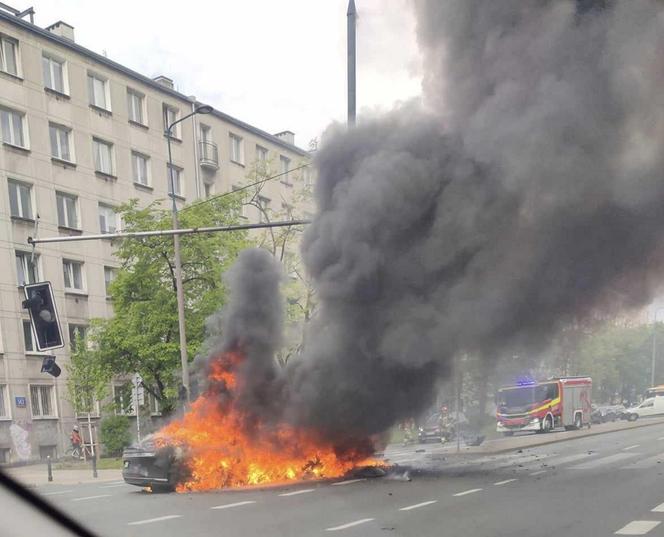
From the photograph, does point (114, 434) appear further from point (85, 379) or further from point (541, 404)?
point (541, 404)

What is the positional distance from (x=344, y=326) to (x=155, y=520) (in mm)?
6540

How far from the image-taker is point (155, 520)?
8695mm

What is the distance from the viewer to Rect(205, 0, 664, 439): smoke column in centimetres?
1282

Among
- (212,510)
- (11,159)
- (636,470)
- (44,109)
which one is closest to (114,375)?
(11,159)

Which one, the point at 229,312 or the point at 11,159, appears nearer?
the point at 229,312

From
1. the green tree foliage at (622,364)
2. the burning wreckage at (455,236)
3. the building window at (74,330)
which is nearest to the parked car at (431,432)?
the green tree foliage at (622,364)

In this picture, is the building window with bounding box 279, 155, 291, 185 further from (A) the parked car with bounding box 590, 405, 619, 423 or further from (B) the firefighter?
(A) the parked car with bounding box 590, 405, 619, 423

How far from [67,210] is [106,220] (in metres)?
1.96

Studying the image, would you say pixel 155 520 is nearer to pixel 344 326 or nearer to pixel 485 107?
pixel 344 326

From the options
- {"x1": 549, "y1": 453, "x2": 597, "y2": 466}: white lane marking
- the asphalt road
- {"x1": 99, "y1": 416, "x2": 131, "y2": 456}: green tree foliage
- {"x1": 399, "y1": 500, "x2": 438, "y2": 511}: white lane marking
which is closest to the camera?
the asphalt road

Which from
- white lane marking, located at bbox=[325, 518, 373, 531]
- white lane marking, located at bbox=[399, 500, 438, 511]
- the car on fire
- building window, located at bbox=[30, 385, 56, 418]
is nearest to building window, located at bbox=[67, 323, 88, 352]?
building window, located at bbox=[30, 385, 56, 418]

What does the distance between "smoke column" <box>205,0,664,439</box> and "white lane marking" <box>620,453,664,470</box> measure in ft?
9.68

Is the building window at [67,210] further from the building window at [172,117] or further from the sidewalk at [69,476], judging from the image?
the sidewalk at [69,476]

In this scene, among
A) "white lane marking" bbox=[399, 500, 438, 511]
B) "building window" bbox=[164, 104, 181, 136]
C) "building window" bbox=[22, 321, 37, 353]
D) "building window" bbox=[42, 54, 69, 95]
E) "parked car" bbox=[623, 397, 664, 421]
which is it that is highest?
"building window" bbox=[42, 54, 69, 95]
